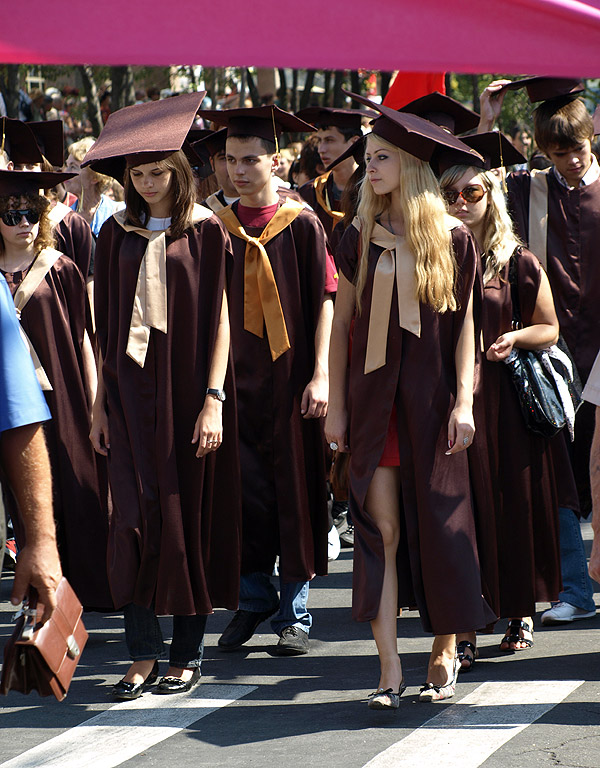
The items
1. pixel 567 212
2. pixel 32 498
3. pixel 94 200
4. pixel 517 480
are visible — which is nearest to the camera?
pixel 32 498

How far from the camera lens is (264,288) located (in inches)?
253

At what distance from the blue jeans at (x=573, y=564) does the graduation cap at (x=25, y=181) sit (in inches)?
116

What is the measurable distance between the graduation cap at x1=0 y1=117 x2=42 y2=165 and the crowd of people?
0.02 metres

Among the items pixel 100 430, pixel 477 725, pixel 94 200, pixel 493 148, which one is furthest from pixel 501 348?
pixel 94 200

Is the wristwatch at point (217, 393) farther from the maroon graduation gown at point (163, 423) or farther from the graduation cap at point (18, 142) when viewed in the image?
the graduation cap at point (18, 142)

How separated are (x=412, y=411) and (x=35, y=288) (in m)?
2.08

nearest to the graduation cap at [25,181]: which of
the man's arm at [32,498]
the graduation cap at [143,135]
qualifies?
the graduation cap at [143,135]

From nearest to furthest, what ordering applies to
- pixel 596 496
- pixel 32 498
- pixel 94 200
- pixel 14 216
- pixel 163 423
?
1. pixel 32 498
2. pixel 596 496
3. pixel 163 423
4. pixel 14 216
5. pixel 94 200

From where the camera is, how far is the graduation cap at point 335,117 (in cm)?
898

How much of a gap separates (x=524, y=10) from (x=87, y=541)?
395 centimetres

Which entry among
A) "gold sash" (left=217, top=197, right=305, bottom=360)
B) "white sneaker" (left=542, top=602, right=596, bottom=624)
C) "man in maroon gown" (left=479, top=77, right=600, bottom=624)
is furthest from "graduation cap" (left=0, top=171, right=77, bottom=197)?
"white sneaker" (left=542, top=602, right=596, bottom=624)

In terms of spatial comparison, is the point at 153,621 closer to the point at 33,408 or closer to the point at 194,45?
the point at 33,408

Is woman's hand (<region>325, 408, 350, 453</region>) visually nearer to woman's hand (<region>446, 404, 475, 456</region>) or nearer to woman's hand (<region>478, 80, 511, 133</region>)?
woman's hand (<region>446, 404, 475, 456</region>)

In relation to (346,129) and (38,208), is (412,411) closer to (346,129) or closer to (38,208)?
(38,208)
